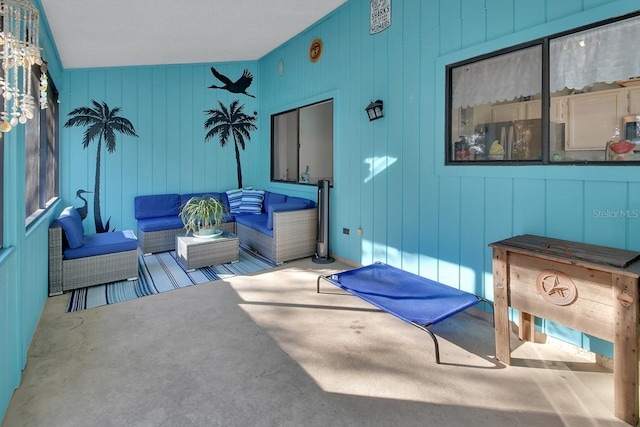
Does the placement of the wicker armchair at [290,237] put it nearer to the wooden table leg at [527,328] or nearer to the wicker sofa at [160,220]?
the wicker sofa at [160,220]

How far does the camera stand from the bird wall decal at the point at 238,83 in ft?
20.8

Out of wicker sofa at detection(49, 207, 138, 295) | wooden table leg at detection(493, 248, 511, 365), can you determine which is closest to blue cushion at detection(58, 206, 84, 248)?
wicker sofa at detection(49, 207, 138, 295)

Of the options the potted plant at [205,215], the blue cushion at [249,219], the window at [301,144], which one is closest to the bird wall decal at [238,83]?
the window at [301,144]

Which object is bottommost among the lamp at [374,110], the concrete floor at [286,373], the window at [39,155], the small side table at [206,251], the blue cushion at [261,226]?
the concrete floor at [286,373]

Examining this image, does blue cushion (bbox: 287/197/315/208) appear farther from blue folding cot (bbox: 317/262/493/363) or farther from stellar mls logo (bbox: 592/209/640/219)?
stellar mls logo (bbox: 592/209/640/219)

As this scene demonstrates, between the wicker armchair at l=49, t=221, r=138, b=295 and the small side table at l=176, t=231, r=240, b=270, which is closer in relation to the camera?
the wicker armchair at l=49, t=221, r=138, b=295

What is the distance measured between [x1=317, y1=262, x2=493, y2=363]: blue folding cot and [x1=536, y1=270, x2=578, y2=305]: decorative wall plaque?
62 cm

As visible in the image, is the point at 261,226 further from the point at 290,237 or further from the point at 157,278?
the point at 157,278

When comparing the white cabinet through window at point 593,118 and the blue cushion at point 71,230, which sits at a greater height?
the white cabinet through window at point 593,118

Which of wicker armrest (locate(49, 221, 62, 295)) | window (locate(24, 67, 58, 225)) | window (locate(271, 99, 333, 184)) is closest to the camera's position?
window (locate(24, 67, 58, 225))

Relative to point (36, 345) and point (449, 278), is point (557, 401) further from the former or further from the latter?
point (36, 345)

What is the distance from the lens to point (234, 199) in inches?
247

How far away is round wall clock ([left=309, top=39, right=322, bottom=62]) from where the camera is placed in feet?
16.3

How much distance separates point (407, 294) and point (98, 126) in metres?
5.27
